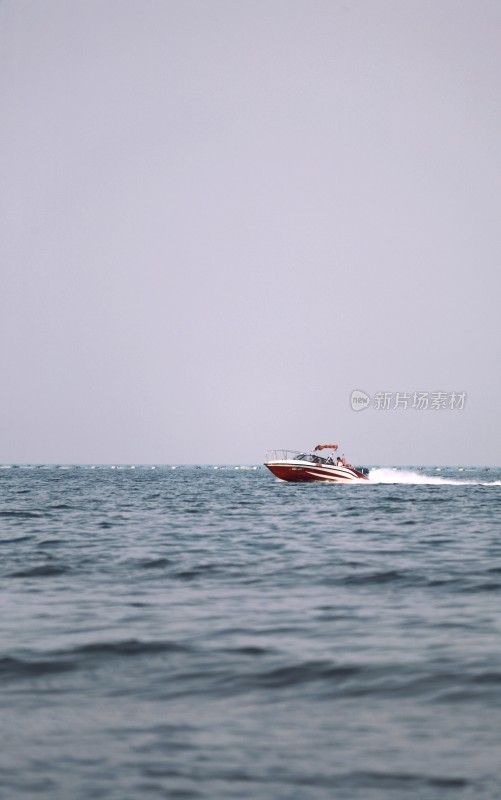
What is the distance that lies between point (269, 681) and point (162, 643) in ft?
6.68

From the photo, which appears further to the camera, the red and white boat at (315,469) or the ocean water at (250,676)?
the red and white boat at (315,469)

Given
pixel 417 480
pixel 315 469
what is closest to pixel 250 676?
pixel 315 469

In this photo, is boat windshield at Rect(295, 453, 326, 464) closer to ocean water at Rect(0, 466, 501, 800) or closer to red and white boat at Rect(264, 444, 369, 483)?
red and white boat at Rect(264, 444, 369, 483)

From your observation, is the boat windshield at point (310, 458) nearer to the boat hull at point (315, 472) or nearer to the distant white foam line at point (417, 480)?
the boat hull at point (315, 472)

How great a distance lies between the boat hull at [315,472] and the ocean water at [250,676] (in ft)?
158

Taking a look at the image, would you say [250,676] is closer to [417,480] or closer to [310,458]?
[310,458]

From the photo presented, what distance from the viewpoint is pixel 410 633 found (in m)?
10.2

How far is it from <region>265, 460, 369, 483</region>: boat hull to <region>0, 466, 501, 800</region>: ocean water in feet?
158

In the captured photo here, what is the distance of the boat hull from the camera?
66.6 meters

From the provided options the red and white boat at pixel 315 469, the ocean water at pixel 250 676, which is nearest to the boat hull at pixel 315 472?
the red and white boat at pixel 315 469

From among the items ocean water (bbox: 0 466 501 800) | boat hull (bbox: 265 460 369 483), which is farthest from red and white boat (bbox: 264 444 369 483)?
ocean water (bbox: 0 466 501 800)

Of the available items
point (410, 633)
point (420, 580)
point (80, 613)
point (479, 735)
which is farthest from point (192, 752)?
point (420, 580)

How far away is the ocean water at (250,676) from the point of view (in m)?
5.68

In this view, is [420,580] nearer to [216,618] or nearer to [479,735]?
[216,618]
